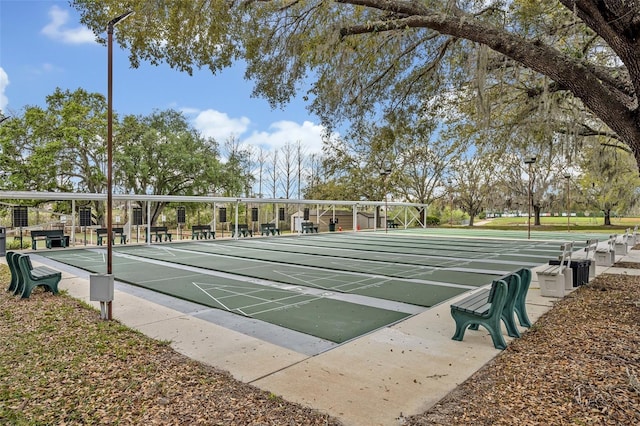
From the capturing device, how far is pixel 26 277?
6324 millimetres

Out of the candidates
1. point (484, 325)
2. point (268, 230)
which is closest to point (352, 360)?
point (484, 325)

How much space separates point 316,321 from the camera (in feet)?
17.1

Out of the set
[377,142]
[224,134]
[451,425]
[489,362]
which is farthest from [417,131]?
[224,134]

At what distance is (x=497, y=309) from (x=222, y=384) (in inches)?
114

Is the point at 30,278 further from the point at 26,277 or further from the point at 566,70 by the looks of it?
the point at 566,70

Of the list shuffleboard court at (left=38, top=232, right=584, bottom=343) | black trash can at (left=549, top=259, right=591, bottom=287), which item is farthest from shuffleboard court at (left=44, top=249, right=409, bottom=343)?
black trash can at (left=549, top=259, right=591, bottom=287)

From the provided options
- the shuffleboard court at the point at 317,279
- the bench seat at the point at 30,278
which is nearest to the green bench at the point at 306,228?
the shuffleboard court at the point at 317,279

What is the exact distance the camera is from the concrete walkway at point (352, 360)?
9.80 feet

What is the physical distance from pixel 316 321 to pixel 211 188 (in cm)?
2410

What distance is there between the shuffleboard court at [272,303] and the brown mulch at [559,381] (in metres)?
1.68

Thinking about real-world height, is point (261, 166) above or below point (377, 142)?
above

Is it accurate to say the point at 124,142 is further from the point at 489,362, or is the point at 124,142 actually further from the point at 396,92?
the point at 489,362

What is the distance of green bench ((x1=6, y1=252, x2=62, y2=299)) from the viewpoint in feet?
20.7

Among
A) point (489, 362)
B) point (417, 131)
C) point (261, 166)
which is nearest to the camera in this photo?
point (489, 362)
